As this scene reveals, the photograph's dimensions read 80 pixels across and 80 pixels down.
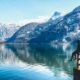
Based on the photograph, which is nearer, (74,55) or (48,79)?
(74,55)

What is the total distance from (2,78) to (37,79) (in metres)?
8.49

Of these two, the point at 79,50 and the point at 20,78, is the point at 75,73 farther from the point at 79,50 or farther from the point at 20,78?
the point at 20,78

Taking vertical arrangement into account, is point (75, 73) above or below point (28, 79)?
above

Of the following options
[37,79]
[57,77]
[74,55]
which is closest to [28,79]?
[37,79]

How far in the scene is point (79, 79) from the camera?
19.6 metres

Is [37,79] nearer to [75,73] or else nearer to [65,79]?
[65,79]

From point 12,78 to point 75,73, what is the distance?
47119mm

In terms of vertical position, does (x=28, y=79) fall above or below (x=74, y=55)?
below

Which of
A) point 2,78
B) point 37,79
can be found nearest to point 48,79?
point 37,79

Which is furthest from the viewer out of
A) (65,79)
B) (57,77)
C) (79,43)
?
(57,77)

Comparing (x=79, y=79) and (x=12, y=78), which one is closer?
(x=79, y=79)

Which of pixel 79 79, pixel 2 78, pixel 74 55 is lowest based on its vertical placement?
pixel 2 78

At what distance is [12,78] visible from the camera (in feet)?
216

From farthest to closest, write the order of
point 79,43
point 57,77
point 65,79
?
point 57,77 < point 65,79 < point 79,43
